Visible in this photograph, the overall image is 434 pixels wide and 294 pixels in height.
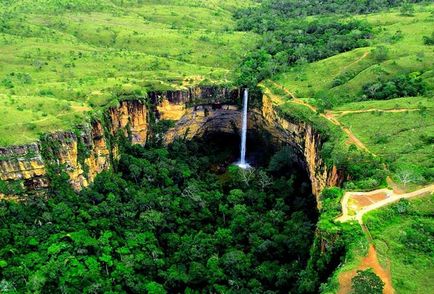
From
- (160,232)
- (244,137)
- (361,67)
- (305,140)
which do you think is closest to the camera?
(160,232)

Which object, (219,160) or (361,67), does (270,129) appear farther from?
(361,67)

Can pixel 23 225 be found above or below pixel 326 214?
below

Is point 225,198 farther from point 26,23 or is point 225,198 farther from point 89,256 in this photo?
point 26,23

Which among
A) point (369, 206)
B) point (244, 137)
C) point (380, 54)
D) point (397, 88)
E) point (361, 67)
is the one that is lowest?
point (244, 137)

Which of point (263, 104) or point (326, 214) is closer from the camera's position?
point (326, 214)

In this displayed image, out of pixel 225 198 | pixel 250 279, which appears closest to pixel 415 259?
pixel 250 279

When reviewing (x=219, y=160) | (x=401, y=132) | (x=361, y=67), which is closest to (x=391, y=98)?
(x=361, y=67)

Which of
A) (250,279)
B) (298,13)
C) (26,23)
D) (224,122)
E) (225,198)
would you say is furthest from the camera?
(298,13)
